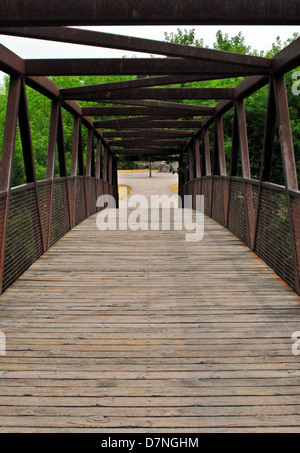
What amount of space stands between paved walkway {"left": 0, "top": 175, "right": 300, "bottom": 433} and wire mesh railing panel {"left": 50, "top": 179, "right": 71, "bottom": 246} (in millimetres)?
1688

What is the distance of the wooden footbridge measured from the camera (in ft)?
8.86

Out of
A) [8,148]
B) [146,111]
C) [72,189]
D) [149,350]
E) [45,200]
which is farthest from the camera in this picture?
[146,111]

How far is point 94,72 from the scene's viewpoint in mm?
5859

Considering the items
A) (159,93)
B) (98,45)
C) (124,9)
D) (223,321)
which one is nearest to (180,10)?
(124,9)

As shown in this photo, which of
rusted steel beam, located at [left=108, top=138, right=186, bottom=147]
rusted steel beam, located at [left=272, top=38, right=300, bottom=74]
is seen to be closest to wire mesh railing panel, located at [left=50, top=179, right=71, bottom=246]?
rusted steel beam, located at [left=272, top=38, right=300, bottom=74]

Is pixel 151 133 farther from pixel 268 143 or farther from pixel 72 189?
pixel 268 143

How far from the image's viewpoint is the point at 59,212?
822cm

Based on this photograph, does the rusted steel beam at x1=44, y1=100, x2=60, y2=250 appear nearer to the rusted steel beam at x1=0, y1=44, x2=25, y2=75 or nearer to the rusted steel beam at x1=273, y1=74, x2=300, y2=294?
the rusted steel beam at x1=0, y1=44, x2=25, y2=75

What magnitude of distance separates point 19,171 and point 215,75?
1945 cm

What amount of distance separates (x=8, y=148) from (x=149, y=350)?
3.25m

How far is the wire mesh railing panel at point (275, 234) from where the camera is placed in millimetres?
5188

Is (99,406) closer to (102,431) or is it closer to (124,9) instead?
(102,431)

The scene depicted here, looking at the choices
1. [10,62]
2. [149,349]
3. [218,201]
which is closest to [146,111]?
[218,201]

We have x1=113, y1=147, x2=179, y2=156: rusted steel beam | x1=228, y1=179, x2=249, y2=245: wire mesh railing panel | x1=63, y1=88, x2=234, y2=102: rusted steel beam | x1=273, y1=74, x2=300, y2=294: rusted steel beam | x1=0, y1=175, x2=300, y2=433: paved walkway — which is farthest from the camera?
x1=113, y1=147, x2=179, y2=156: rusted steel beam
